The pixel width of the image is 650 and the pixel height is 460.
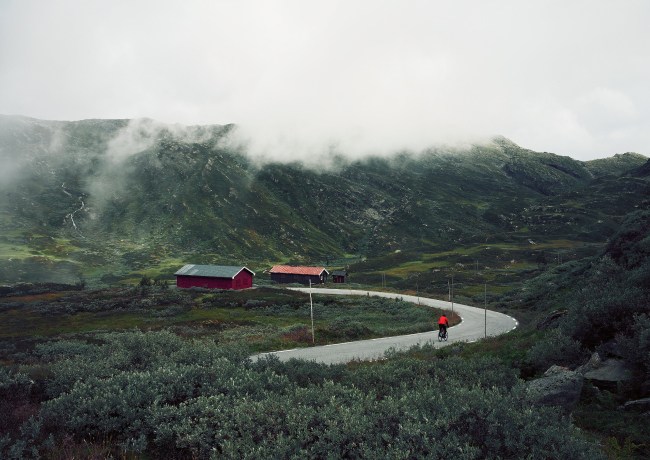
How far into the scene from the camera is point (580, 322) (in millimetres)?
12992

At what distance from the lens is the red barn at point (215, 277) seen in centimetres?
8694

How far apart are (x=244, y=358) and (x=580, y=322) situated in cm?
1272

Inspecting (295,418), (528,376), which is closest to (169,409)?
(295,418)

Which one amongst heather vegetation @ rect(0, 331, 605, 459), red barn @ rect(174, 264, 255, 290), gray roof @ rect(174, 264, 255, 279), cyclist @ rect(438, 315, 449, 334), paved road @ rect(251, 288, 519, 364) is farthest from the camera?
gray roof @ rect(174, 264, 255, 279)

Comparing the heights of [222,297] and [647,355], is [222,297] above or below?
below

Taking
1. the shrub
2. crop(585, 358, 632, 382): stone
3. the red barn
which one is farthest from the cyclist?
the red barn

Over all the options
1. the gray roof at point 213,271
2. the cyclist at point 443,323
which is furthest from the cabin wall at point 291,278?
the cyclist at point 443,323

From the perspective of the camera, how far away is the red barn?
86.9 meters

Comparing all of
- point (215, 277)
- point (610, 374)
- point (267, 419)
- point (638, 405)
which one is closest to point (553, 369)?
point (610, 374)

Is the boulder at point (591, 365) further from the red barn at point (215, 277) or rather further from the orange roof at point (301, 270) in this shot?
the orange roof at point (301, 270)

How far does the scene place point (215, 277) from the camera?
8794cm

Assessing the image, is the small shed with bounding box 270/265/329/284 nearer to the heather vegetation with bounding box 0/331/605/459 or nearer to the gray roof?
the gray roof

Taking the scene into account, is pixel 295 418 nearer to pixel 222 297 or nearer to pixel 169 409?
pixel 169 409

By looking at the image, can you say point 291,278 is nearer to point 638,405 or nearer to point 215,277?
point 215,277
